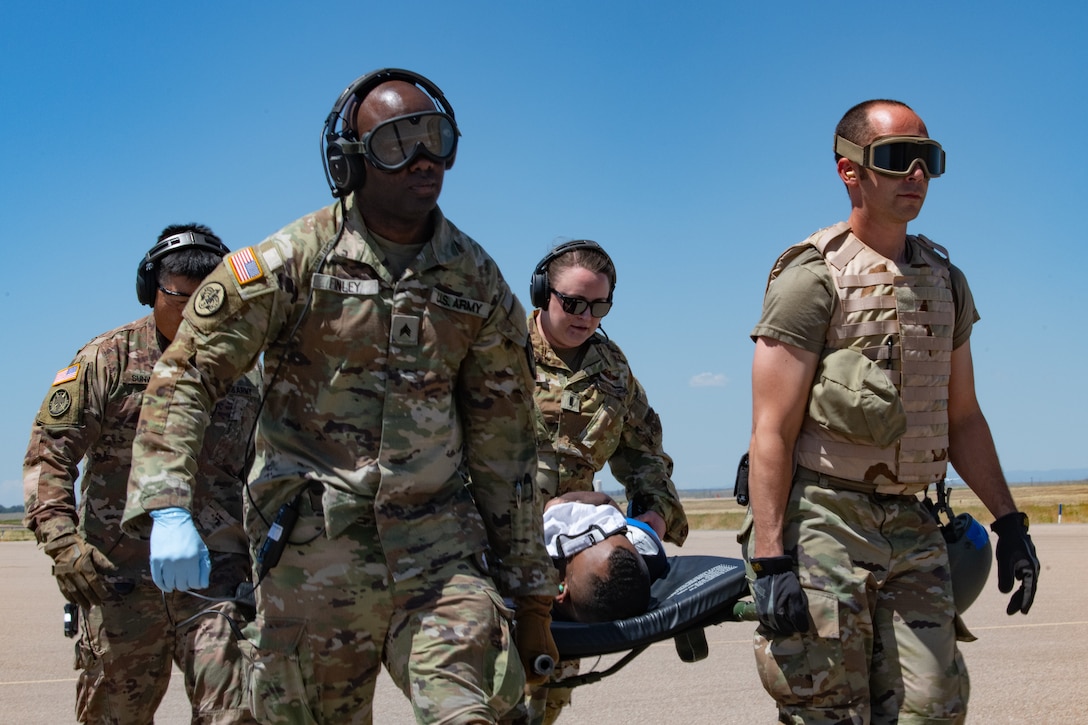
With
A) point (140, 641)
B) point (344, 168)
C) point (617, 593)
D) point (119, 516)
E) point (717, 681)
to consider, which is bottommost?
point (717, 681)

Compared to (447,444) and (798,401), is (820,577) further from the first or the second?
(447,444)

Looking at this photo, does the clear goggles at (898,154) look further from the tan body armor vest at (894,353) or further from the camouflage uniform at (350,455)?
the camouflage uniform at (350,455)

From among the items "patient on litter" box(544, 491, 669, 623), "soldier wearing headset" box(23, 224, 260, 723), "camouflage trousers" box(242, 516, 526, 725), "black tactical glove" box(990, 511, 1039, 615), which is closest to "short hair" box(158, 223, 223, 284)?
"soldier wearing headset" box(23, 224, 260, 723)

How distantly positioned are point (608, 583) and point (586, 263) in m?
1.72

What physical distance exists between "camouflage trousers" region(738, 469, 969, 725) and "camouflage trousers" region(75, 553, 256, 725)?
8.39 ft

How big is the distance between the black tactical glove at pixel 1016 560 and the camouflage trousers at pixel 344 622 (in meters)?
2.10

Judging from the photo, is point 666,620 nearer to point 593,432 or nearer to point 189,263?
point 593,432

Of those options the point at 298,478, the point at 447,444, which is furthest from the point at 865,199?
the point at 298,478

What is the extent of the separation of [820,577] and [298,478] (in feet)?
6.00

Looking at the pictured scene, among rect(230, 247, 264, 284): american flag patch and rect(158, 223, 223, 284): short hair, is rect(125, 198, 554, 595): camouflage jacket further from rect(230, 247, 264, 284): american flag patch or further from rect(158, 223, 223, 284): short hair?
rect(158, 223, 223, 284): short hair

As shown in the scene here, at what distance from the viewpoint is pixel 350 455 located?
3760 millimetres

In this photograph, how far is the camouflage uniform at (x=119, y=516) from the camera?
545cm

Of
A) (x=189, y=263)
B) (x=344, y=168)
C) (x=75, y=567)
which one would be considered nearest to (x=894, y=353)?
(x=344, y=168)

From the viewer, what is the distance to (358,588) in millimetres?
3680
